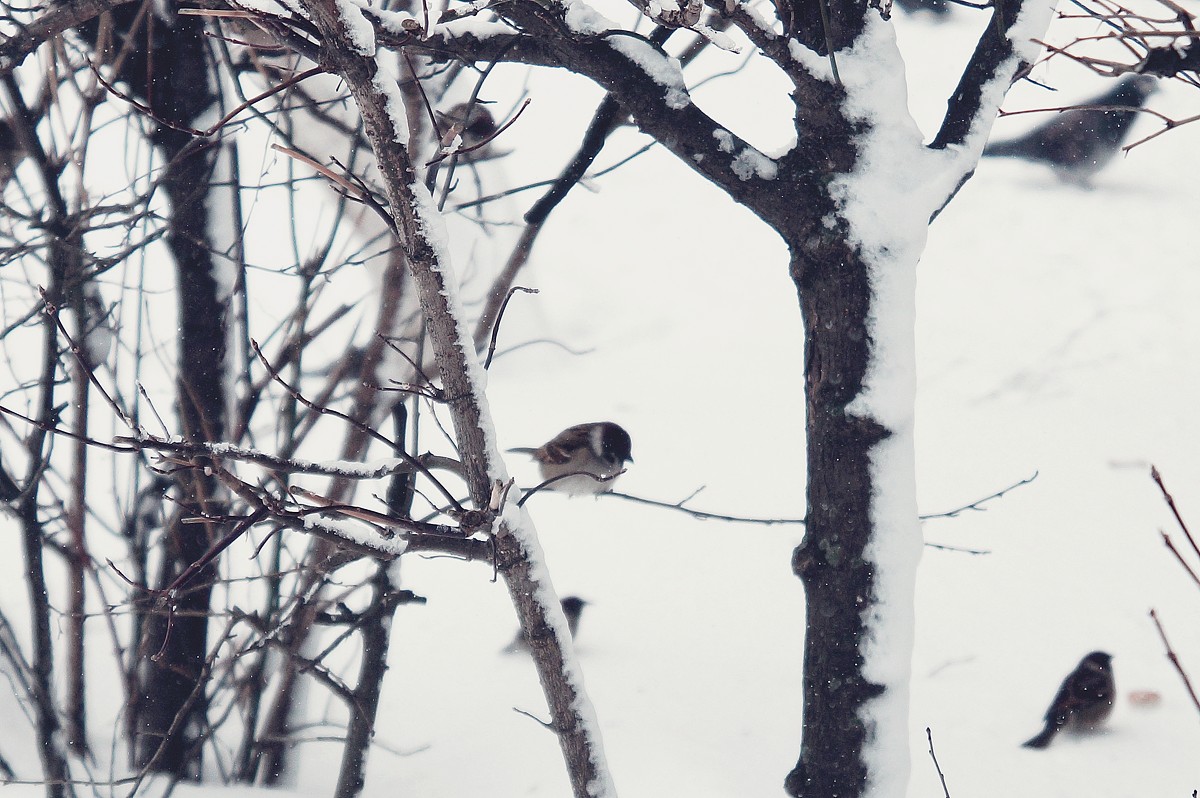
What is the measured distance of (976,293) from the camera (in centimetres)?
630

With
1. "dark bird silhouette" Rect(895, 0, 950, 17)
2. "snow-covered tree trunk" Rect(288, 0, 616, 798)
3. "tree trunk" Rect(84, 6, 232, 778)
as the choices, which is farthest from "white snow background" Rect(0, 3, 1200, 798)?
"snow-covered tree trunk" Rect(288, 0, 616, 798)

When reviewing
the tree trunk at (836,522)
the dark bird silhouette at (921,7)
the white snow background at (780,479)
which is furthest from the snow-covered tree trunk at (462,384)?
the dark bird silhouette at (921,7)

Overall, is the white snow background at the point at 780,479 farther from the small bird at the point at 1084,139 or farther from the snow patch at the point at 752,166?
the snow patch at the point at 752,166

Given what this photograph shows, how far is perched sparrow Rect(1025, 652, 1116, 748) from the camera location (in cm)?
287

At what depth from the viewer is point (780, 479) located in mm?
4828

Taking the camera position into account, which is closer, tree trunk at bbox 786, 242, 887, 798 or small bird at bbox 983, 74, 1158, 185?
tree trunk at bbox 786, 242, 887, 798

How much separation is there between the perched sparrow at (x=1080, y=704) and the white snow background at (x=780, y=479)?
0.16 ft

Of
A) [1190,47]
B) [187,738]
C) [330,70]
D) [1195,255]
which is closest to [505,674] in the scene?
[187,738]

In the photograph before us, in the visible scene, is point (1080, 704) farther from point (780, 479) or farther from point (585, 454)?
point (780, 479)

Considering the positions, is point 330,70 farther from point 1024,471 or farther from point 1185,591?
point 1024,471

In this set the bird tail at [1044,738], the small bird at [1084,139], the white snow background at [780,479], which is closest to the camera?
the bird tail at [1044,738]

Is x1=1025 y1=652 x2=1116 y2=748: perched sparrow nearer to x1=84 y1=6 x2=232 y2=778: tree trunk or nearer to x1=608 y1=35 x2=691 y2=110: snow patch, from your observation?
x1=608 y1=35 x2=691 y2=110: snow patch

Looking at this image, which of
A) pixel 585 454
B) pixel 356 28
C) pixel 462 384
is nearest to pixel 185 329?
pixel 585 454

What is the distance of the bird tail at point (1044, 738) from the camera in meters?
2.87
